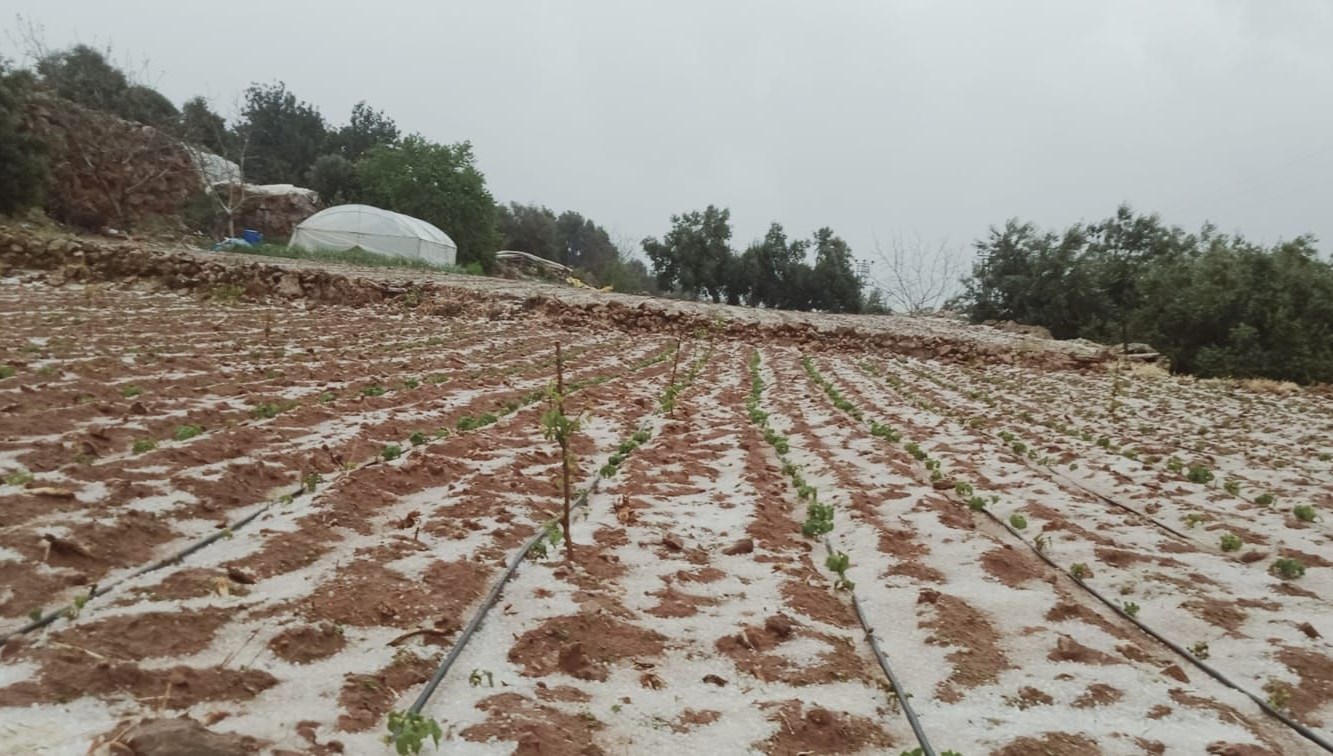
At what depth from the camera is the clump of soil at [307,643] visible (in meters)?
3.06

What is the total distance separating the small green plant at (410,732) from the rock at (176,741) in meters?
0.41

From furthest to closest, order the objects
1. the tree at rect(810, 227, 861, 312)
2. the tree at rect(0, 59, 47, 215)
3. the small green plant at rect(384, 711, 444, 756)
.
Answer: the tree at rect(810, 227, 861, 312) < the tree at rect(0, 59, 47, 215) < the small green plant at rect(384, 711, 444, 756)

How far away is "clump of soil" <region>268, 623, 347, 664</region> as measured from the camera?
3064 mm

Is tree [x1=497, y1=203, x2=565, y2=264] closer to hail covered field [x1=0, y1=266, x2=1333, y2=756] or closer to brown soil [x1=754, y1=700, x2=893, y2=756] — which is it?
hail covered field [x1=0, y1=266, x2=1333, y2=756]

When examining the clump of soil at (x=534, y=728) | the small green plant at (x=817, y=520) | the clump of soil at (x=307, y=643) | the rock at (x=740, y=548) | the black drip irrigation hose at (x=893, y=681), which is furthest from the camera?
the small green plant at (x=817, y=520)

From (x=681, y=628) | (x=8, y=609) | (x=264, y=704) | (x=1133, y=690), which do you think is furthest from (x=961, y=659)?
(x=8, y=609)

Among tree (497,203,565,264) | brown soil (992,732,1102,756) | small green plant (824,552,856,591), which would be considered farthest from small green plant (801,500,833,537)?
tree (497,203,565,264)

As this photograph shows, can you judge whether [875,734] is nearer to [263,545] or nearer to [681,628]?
[681,628]

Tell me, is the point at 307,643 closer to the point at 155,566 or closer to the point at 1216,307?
the point at 155,566

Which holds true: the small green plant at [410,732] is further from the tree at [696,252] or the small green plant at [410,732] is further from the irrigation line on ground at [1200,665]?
the tree at [696,252]

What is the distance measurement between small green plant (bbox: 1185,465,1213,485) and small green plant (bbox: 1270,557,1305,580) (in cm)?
239

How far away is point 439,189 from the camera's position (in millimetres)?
36625

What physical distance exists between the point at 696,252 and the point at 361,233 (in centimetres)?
1704

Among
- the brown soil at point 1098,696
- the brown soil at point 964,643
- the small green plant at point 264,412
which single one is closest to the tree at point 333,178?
the small green plant at point 264,412
